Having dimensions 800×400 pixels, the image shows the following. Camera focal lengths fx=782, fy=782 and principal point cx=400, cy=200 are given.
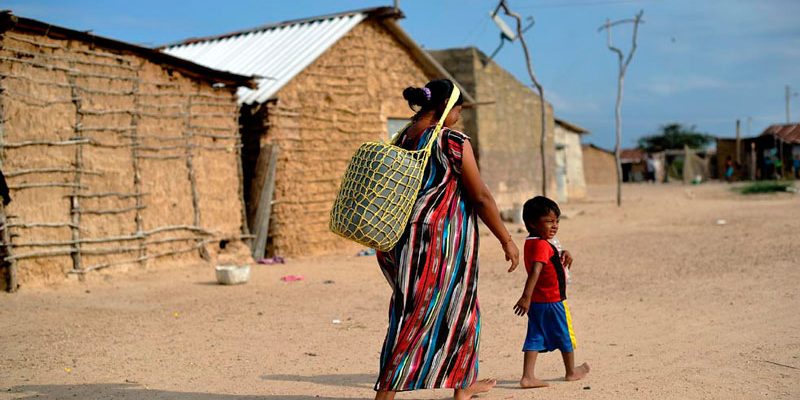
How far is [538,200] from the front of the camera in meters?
4.46

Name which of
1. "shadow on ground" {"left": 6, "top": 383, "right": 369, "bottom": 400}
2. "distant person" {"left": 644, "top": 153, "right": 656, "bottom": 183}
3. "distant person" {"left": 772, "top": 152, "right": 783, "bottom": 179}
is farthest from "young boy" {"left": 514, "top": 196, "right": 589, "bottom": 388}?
"distant person" {"left": 644, "top": 153, "right": 656, "bottom": 183}

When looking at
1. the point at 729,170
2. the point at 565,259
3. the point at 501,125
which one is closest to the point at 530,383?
the point at 565,259

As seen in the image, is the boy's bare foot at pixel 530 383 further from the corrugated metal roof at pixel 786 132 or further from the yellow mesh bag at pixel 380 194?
the corrugated metal roof at pixel 786 132

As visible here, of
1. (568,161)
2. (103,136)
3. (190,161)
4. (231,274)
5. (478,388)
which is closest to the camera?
(478,388)

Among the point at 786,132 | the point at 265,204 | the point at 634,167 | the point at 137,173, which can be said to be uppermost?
the point at 786,132

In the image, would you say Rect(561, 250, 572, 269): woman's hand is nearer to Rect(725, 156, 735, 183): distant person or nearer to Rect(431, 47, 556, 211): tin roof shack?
Rect(431, 47, 556, 211): tin roof shack

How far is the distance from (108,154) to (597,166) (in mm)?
33658

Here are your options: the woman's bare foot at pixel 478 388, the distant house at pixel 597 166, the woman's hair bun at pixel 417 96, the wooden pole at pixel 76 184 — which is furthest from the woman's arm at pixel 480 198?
the distant house at pixel 597 166

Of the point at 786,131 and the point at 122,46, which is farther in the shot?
the point at 786,131

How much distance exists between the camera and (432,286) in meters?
3.71

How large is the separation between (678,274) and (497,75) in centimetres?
1204

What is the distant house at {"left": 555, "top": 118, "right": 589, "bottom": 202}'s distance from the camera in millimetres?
25812

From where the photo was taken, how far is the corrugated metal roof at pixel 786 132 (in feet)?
110

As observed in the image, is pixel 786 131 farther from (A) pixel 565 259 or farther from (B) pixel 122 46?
(A) pixel 565 259
